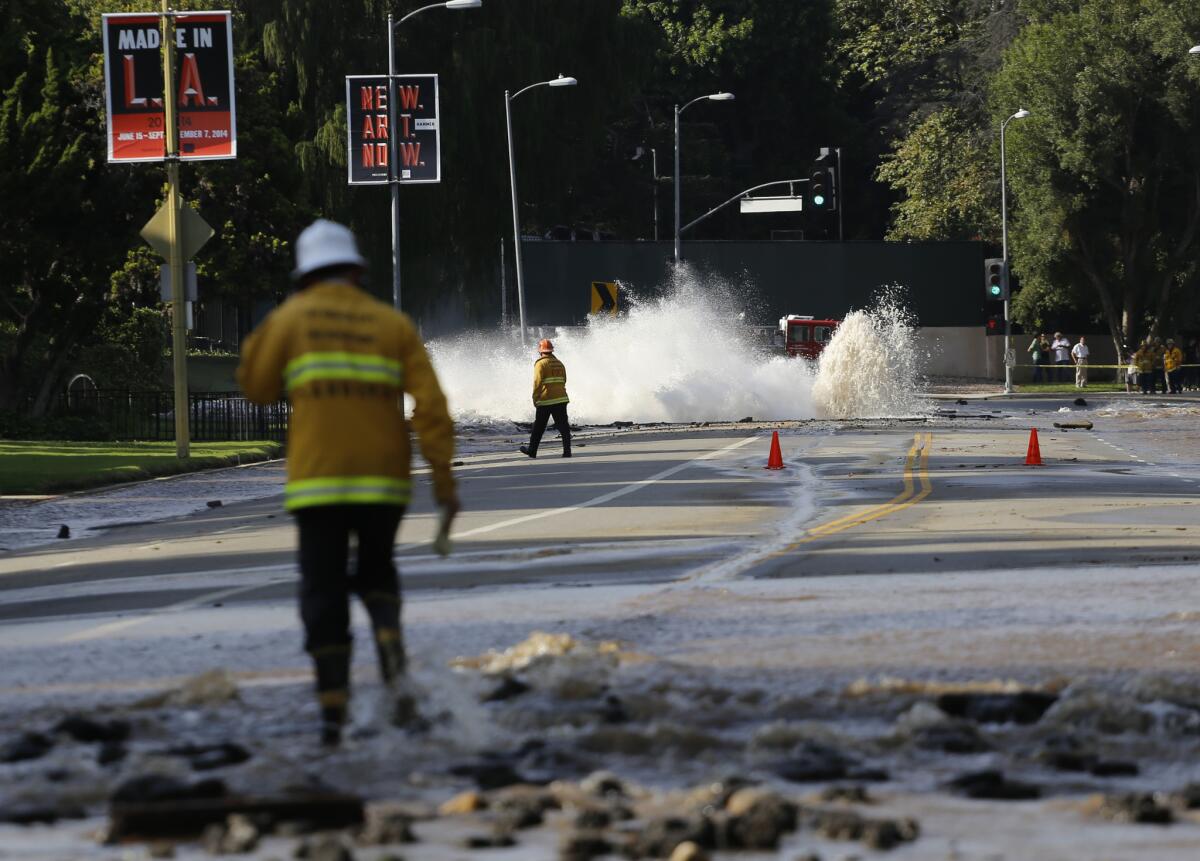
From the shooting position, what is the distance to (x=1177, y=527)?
16562 millimetres

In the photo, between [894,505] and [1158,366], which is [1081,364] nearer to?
[1158,366]

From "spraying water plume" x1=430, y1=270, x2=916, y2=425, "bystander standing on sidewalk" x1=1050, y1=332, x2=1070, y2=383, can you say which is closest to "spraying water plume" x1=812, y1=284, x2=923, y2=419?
"spraying water plume" x1=430, y1=270, x2=916, y2=425

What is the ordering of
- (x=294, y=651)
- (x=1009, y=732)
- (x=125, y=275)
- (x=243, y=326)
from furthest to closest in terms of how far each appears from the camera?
(x=243, y=326)
(x=125, y=275)
(x=294, y=651)
(x=1009, y=732)

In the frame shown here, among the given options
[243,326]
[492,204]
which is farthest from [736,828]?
[243,326]

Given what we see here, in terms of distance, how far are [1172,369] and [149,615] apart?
181ft

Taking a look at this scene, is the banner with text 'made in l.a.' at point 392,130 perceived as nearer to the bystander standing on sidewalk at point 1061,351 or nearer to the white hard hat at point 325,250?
the white hard hat at point 325,250

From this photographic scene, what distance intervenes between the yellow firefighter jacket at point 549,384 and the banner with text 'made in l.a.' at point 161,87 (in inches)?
227

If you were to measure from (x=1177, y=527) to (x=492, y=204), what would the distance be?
38.7 meters

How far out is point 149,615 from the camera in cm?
1145

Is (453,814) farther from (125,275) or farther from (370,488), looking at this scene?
(125,275)

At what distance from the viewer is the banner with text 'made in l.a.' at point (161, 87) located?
31422 millimetres

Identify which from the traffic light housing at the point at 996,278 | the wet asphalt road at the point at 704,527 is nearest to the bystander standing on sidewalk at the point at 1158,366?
the traffic light housing at the point at 996,278

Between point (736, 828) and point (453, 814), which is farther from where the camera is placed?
point (453, 814)

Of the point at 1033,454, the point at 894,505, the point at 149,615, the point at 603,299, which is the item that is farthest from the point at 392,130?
the point at 149,615
